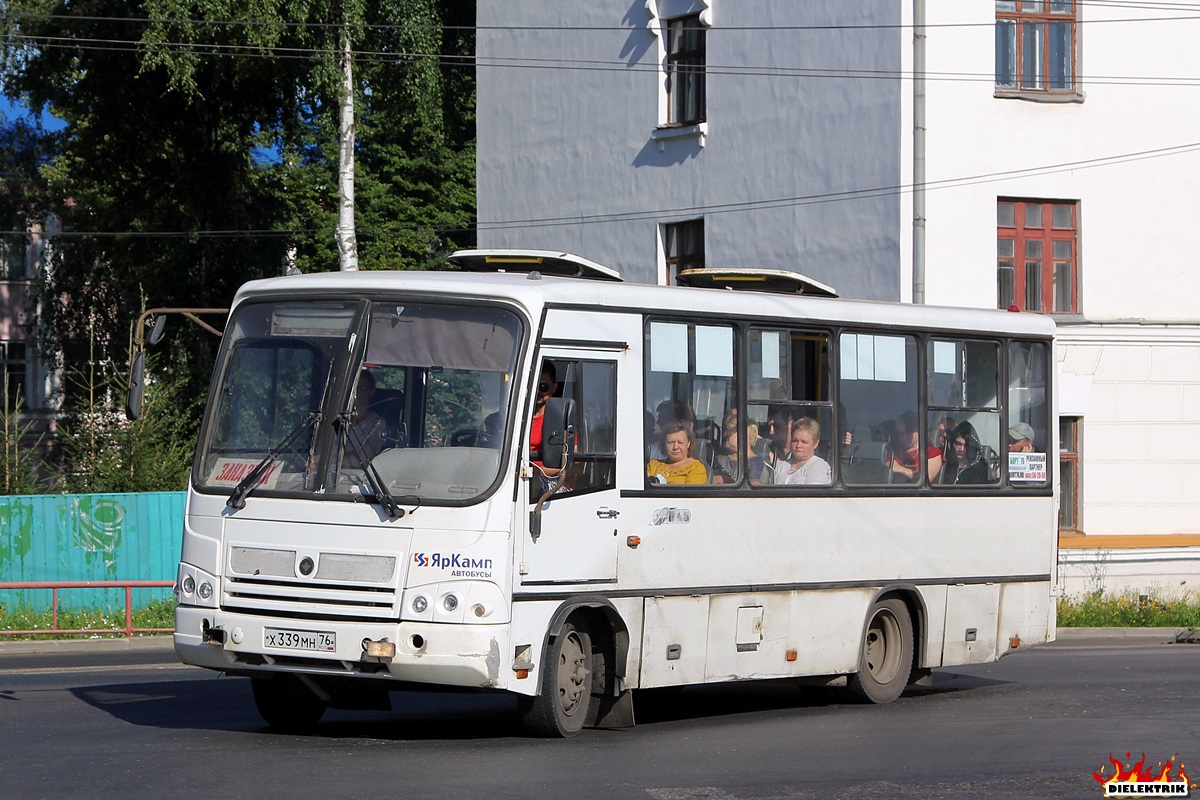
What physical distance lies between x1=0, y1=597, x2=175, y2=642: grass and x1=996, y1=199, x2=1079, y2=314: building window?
507 inches

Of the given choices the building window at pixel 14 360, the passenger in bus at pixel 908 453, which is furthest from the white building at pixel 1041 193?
the building window at pixel 14 360

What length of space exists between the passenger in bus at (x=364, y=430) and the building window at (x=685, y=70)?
19868 mm

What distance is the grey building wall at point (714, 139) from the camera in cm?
2702

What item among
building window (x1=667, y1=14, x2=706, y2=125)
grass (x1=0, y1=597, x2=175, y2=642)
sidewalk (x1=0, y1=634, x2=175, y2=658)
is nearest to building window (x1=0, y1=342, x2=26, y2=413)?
building window (x1=667, y1=14, x2=706, y2=125)

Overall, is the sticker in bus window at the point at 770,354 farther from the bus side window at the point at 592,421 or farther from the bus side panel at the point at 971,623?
the bus side panel at the point at 971,623

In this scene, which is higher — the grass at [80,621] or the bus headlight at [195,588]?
the bus headlight at [195,588]

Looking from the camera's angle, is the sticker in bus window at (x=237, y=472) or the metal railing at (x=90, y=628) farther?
the metal railing at (x=90, y=628)

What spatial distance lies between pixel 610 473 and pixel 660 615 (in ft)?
3.45

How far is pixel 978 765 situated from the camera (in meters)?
10.6

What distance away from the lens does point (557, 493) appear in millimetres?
11328

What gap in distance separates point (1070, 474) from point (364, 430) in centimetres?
1797

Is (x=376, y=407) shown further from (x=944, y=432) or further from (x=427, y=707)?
(x=944, y=432)

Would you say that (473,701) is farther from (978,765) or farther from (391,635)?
(978,765)

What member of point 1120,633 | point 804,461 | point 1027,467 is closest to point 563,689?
point 804,461
